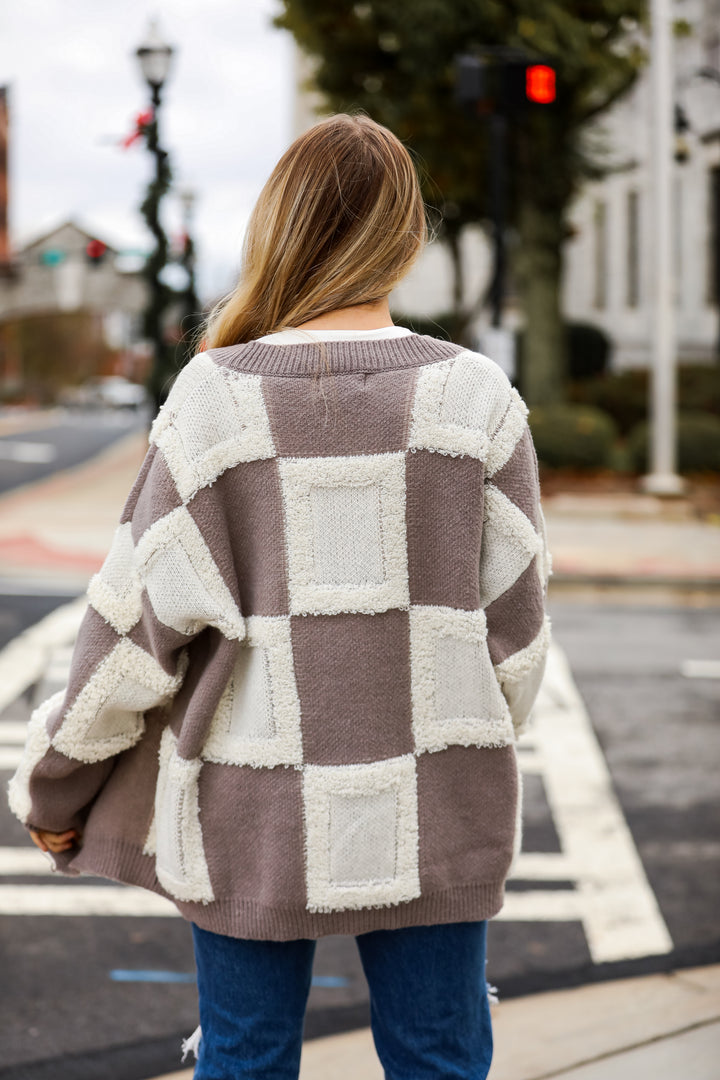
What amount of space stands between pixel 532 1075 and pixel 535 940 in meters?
0.95

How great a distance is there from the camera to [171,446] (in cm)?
177

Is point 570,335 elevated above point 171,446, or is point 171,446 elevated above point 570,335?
point 171,446

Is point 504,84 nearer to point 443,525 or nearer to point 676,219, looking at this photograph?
point 443,525

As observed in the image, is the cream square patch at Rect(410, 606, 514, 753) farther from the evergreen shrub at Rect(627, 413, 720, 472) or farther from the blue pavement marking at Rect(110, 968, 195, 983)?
the evergreen shrub at Rect(627, 413, 720, 472)

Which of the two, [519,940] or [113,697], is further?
[519,940]

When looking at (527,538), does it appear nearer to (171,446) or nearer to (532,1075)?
(171,446)

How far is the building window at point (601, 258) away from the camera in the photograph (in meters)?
29.3

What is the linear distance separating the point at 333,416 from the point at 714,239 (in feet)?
77.4

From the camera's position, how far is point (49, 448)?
109 feet

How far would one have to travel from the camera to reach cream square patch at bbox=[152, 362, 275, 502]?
1736 millimetres

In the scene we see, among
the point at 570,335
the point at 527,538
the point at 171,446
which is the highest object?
the point at 171,446

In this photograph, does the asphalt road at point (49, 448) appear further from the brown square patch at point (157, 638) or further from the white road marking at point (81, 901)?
the brown square patch at point (157, 638)

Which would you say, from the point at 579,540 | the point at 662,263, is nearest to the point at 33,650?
the point at 579,540

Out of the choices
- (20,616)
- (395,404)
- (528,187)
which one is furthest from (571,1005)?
(528,187)
